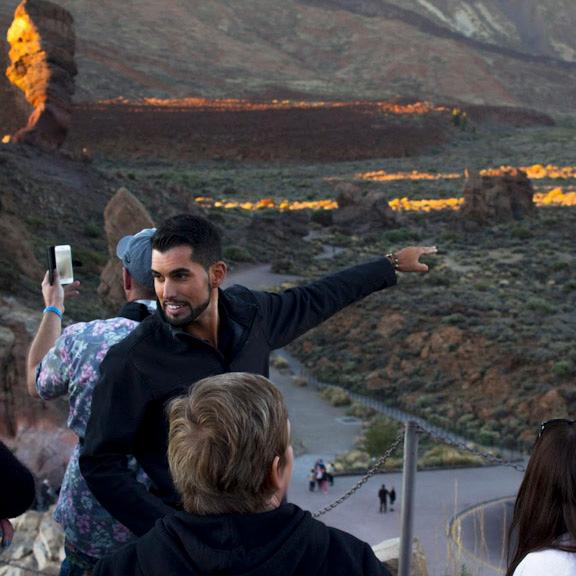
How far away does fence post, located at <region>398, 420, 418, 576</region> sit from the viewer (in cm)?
391

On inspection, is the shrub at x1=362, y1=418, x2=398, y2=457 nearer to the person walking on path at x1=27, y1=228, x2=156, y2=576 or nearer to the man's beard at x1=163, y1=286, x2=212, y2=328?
the person walking on path at x1=27, y1=228, x2=156, y2=576

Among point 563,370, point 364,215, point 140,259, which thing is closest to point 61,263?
point 140,259

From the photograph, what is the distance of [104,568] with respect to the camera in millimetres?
Answer: 2342

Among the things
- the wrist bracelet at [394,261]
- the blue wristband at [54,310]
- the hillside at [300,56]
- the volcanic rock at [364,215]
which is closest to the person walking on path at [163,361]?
the blue wristband at [54,310]

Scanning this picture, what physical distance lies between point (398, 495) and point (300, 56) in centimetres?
9462

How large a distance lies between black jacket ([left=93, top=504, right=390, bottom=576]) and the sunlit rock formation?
27.7 meters

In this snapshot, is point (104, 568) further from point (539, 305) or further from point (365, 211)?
point (365, 211)

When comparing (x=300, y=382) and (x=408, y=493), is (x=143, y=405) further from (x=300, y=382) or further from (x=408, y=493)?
(x=300, y=382)

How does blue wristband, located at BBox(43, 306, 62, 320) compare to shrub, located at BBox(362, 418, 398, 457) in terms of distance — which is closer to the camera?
blue wristband, located at BBox(43, 306, 62, 320)

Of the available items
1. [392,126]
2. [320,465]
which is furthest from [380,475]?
[392,126]

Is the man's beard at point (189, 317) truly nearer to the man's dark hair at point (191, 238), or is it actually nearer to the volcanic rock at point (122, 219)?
the man's dark hair at point (191, 238)

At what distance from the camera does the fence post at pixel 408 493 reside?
3.91 meters

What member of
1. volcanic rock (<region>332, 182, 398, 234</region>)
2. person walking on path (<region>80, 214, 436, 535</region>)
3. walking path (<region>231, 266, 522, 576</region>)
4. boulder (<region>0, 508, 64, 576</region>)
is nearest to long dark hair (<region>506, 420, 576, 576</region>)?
person walking on path (<region>80, 214, 436, 535</region>)

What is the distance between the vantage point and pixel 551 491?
8.22 feet
